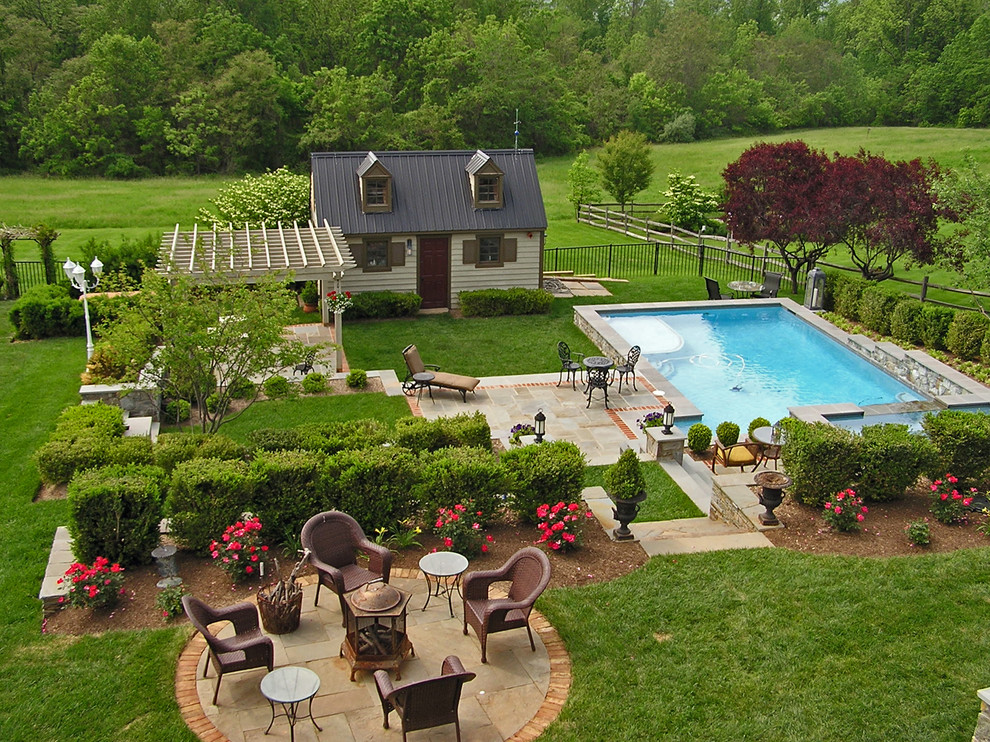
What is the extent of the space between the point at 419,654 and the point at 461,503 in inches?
107

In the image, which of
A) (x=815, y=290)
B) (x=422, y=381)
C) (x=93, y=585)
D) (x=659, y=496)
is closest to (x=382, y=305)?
(x=422, y=381)

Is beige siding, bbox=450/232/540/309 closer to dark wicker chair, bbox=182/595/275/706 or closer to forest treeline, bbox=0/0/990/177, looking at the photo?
dark wicker chair, bbox=182/595/275/706

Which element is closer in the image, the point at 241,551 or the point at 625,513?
the point at 241,551

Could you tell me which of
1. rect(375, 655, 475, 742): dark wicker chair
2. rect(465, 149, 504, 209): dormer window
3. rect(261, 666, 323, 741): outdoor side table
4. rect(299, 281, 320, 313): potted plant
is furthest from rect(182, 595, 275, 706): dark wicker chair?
rect(465, 149, 504, 209): dormer window

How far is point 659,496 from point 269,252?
34.7 ft

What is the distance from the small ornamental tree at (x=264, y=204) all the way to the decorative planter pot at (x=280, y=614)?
18.4 m

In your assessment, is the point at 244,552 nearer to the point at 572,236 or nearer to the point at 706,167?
the point at 572,236

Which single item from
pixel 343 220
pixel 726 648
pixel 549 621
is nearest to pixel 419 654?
pixel 549 621

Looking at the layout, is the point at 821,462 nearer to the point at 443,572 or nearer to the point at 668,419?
the point at 668,419

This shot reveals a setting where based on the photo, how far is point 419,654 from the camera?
27.8 ft

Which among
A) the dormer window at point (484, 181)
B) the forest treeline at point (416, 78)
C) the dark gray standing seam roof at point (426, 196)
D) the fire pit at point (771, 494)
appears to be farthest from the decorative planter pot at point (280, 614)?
the forest treeline at point (416, 78)

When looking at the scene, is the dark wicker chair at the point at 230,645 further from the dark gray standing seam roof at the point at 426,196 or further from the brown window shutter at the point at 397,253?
the brown window shutter at the point at 397,253

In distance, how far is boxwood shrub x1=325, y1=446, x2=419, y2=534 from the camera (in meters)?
10.7

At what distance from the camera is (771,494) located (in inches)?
454
